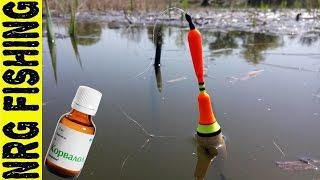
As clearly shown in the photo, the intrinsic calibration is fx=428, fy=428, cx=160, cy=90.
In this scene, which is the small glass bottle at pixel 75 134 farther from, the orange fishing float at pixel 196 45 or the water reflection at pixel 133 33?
the water reflection at pixel 133 33

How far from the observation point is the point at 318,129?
217cm

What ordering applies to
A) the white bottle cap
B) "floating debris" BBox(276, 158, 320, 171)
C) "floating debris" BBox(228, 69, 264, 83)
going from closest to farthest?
the white bottle cap
"floating debris" BBox(276, 158, 320, 171)
"floating debris" BBox(228, 69, 264, 83)

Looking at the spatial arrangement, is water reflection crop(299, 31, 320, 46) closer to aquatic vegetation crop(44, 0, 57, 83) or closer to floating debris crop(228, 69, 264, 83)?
floating debris crop(228, 69, 264, 83)

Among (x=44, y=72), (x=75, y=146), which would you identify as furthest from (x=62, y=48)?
(x=75, y=146)

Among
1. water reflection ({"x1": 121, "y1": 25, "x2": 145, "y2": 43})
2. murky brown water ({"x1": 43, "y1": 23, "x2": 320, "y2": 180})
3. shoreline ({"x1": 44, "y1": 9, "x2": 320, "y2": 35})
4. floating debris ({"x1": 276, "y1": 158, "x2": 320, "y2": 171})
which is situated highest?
shoreline ({"x1": 44, "y1": 9, "x2": 320, "y2": 35})

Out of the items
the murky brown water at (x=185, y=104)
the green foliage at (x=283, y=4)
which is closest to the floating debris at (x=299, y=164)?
the murky brown water at (x=185, y=104)

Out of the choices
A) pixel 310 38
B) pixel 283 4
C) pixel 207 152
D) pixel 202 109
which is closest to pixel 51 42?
pixel 202 109

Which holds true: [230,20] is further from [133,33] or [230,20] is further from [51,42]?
[51,42]

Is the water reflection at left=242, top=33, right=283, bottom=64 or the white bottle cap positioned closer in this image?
the white bottle cap

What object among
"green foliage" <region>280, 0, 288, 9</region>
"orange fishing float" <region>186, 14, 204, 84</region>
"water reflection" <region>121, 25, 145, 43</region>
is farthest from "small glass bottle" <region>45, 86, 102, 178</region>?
"green foliage" <region>280, 0, 288, 9</region>

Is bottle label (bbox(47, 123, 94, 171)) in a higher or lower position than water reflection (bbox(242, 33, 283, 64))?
lower

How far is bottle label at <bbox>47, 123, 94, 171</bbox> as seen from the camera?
1268 millimetres

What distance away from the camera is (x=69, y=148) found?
127 cm

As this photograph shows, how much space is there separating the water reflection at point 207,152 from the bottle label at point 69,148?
0.60 metres
